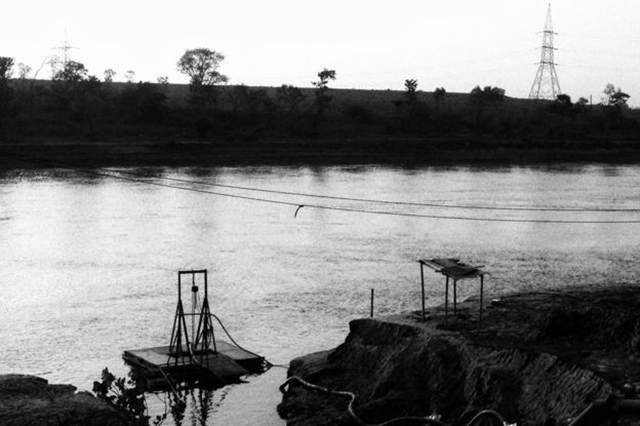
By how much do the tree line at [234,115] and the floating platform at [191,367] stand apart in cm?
6268

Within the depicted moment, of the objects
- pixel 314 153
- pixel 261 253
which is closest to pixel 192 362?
pixel 261 253

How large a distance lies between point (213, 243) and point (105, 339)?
57.9 ft

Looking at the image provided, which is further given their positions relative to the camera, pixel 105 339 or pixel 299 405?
pixel 105 339

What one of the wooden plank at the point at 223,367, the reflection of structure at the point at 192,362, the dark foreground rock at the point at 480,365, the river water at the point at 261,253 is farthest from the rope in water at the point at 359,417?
the reflection of structure at the point at 192,362

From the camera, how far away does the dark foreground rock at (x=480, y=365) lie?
1592cm

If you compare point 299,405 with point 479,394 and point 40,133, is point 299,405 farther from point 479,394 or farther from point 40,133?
point 40,133

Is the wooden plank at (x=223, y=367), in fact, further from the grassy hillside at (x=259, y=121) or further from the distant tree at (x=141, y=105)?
the distant tree at (x=141, y=105)

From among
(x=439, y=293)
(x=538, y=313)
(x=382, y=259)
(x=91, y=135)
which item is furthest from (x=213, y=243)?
(x=91, y=135)

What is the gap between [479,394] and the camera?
17.0m

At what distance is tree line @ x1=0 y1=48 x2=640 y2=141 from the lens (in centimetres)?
9119

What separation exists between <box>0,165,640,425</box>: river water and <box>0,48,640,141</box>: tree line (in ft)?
55.1

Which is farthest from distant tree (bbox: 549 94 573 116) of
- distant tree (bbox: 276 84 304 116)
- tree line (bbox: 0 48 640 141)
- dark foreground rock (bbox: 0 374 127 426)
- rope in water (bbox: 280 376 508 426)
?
dark foreground rock (bbox: 0 374 127 426)

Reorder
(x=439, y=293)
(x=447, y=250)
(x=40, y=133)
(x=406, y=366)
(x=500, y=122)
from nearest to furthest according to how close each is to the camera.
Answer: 1. (x=406, y=366)
2. (x=439, y=293)
3. (x=447, y=250)
4. (x=40, y=133)
5. (x=500, y=122)

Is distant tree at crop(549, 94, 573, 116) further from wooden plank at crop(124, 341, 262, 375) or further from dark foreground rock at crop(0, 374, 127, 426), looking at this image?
dark foreground rock at crop(0, 374, 127, 426)
